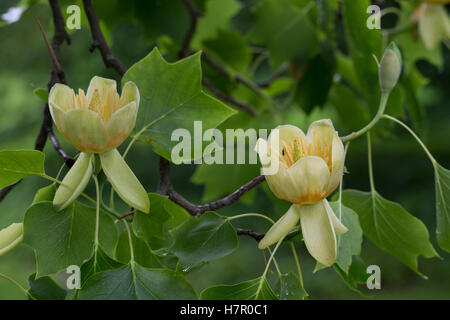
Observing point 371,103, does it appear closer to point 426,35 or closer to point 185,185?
point 426,35

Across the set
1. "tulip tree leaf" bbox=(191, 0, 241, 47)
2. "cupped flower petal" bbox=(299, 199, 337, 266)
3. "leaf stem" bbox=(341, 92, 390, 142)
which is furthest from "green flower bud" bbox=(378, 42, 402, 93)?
"tulip tree leaf" bbox=(191, 0, 241, 47)

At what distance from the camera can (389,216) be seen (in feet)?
1.70

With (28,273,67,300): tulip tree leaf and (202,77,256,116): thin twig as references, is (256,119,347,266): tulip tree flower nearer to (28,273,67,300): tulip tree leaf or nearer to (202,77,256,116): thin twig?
(28,273,67,300): tulip tree leaf

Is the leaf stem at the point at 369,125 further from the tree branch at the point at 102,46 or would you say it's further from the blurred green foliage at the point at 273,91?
the tree branch at the point at 102,46

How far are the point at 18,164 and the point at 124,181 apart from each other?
0.30ft

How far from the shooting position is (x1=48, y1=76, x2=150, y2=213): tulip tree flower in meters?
0.36

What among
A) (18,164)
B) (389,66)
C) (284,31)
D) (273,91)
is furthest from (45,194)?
(273,91)

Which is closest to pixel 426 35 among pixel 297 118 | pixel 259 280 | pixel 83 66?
pixel 259 280

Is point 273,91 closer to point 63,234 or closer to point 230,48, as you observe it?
point 230,48

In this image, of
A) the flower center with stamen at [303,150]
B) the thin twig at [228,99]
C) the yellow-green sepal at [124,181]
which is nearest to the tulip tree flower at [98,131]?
the yellow-green sepal at [124,181]

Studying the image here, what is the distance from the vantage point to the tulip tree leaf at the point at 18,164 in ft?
1.31

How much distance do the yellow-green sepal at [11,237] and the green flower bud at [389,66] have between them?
305 mm

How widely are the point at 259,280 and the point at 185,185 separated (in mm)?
2614

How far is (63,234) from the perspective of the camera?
0.41 m
